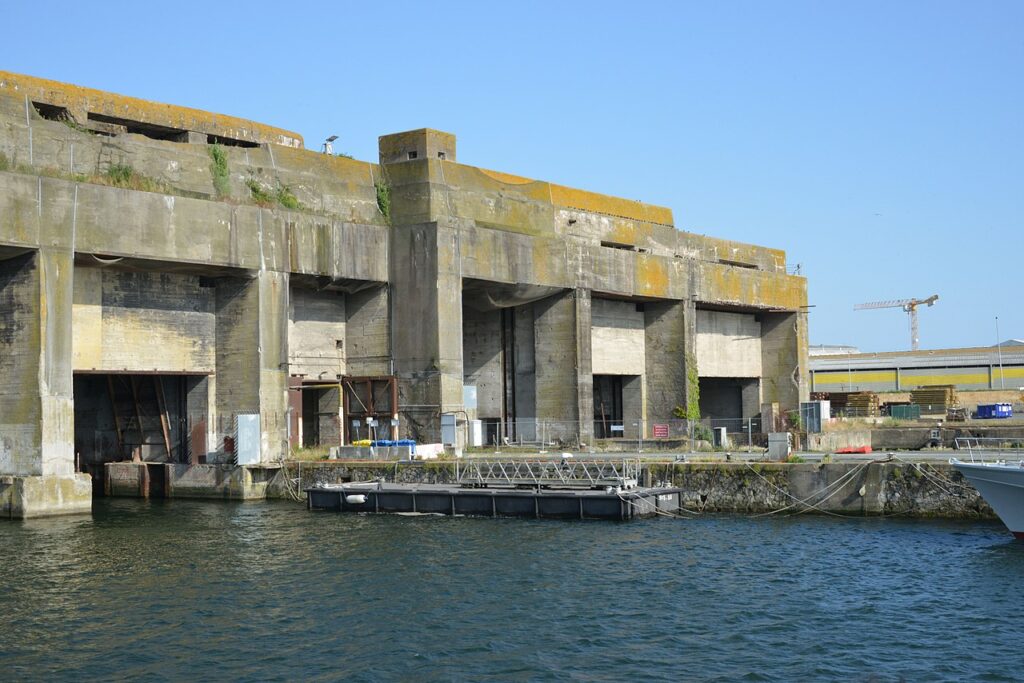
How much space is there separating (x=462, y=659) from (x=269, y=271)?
103ft

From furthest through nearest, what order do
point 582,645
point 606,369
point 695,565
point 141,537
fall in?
point 606,369, point 141,537, point 695,565, point 582,645

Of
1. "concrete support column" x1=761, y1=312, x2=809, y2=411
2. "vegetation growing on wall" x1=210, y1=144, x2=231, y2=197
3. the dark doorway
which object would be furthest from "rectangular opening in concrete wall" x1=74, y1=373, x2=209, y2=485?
"concrete support column" x1=761, y1=312, x2=809, y2=411

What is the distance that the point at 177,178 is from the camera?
50031mm

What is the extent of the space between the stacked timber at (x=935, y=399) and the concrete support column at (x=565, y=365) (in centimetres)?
3628

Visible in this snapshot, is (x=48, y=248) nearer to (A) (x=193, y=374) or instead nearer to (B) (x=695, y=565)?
(A) (x=193, y=374)

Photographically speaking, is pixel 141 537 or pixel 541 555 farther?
pixel 141 537

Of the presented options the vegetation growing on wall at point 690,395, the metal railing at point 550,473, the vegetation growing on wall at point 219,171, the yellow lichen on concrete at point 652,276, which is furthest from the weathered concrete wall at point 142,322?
the vegetation growing on wall at point 690,395

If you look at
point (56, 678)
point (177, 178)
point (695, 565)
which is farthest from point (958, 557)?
point (177, 178)

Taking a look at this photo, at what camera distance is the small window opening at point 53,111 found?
5153 centimetres

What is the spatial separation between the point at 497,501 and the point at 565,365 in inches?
851

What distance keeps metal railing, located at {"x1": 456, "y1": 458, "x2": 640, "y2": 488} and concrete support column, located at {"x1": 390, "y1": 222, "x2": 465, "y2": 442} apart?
25.2 feet

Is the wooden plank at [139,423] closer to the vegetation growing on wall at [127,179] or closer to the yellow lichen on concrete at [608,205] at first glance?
the vegetation growing on wall at [127,179]

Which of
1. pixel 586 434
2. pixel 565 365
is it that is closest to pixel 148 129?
pixel 565 365

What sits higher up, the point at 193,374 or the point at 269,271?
the point at 269,271
